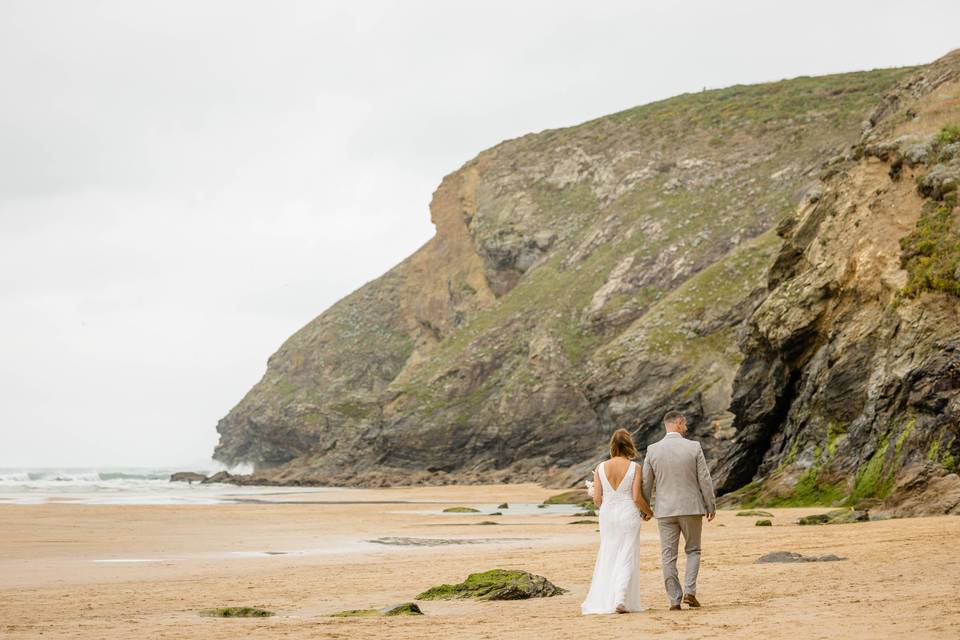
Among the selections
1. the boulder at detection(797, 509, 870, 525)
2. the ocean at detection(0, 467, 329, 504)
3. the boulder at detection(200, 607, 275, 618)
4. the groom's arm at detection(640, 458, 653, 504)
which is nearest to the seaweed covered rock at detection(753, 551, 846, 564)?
the groom's arm at detection(640, 458, 653, 504)

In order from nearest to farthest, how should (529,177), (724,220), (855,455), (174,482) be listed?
(855,455)
(724,220)
(174,482)
(529,177)

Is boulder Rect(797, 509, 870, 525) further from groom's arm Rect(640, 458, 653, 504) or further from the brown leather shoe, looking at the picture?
the brown leather shoe

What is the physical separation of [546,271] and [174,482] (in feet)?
118

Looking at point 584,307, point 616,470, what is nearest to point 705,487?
point 616,470

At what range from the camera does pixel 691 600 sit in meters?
10.4

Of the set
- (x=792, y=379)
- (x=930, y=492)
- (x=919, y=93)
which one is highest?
(x=919, y=93)

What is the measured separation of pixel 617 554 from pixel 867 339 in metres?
21.0

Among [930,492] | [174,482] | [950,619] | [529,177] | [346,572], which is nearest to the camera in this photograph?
[950,619]

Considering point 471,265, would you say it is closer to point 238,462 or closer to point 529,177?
point 529,177

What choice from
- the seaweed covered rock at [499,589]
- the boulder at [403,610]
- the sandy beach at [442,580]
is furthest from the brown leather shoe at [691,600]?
the boulder at [403,610]

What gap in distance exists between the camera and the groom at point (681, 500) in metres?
10.6

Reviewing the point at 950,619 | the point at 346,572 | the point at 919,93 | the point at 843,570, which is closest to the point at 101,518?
the point at 346,572

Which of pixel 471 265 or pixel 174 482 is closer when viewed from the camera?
pixel 174 482

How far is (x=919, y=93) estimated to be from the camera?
40375 mm
